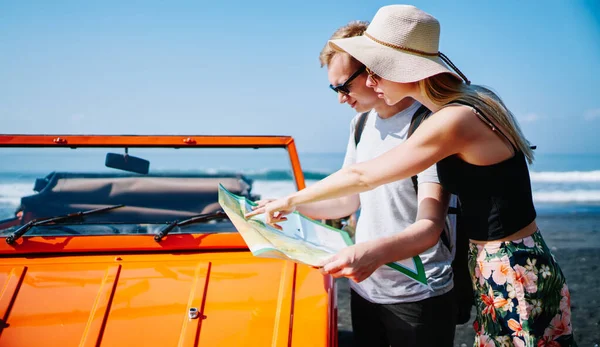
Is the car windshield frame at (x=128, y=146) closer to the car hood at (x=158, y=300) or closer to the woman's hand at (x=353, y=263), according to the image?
the car hood at (x=158, y=300)

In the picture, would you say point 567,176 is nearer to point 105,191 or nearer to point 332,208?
point 332,208

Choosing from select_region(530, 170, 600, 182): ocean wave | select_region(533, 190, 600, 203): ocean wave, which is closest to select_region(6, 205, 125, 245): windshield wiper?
select_region(533, 190, 600, 203): ocean wave

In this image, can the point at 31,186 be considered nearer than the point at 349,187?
No

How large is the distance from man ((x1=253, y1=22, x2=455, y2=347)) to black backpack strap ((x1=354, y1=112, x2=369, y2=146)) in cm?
4

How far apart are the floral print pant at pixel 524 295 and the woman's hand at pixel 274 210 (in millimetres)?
634

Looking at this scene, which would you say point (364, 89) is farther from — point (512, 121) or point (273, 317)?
point (273, 317)

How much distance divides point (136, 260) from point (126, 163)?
0.67m

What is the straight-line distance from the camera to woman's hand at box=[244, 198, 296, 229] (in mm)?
1510

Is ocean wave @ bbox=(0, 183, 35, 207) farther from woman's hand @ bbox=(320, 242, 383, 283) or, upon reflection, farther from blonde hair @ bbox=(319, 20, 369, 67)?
woman's hand @ bbox=(320, 242, 383, 283)

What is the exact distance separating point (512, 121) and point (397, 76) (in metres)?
0.35

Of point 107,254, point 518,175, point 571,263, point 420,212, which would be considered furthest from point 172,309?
point 571,263

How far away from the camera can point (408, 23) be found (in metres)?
1.37

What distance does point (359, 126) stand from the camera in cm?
193

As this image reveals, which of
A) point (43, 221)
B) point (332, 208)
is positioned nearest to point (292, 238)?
point (332, 208)
